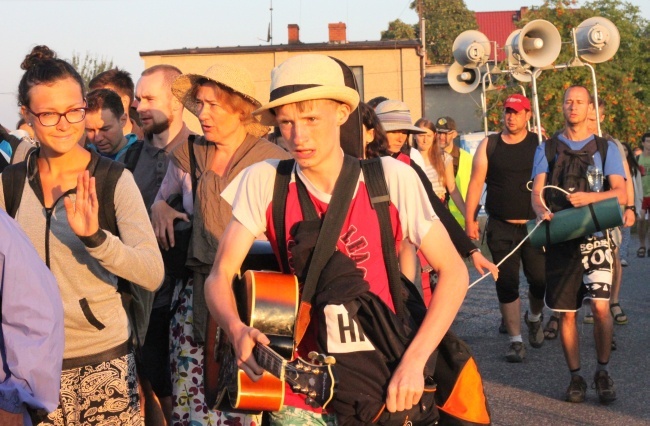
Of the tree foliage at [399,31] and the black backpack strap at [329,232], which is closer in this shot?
the black backpack strap at [329,232]

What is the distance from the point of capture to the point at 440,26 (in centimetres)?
7938

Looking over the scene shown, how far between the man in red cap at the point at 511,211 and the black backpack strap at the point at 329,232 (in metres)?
5.92

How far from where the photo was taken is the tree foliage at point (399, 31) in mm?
72375

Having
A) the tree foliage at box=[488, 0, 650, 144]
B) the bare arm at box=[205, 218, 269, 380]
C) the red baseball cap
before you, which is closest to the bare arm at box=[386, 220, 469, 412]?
the bare arm at box=[205, 218, 269, 380]

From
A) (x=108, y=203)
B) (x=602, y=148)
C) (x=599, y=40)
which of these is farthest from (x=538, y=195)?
(x=599, y=40)

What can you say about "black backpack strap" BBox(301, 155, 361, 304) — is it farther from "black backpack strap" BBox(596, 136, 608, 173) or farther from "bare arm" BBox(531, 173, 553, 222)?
"black backpack strap" BBox(596, 136, 608, 173)

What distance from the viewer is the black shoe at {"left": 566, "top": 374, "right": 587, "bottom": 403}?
24.8ft

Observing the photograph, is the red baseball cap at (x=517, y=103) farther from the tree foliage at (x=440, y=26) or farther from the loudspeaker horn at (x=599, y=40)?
the tree foliage at (x=440, y=26)

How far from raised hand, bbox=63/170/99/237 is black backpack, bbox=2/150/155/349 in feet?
0.88

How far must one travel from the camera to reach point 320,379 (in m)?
3.25

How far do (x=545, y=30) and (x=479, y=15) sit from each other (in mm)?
88661

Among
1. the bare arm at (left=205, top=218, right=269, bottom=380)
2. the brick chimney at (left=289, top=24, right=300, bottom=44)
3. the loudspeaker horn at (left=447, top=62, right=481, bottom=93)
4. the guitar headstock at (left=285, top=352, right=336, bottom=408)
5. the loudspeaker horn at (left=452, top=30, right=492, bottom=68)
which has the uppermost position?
the brick chimney at (left=289, top=24, right=300, bottom=44)

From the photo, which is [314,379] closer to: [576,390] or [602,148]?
[576,390]

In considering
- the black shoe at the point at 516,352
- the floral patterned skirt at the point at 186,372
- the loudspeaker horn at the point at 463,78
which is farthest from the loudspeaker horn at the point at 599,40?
the floral patterned skirt at the point at 186,372
